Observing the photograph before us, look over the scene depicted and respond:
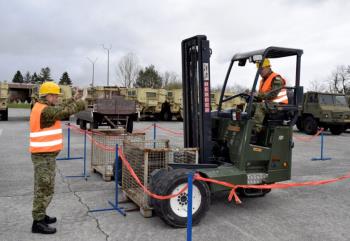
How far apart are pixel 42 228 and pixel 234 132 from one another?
3.15 meters

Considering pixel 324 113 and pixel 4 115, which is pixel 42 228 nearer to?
pixel 324 113

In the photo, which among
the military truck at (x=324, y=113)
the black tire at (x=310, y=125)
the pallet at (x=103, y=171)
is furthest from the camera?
the black tire at (x=310, y=125)

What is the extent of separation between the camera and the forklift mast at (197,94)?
6215 mm

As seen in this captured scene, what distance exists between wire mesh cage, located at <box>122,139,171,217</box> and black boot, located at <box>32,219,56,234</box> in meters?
1.30

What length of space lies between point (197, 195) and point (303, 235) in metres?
1.45

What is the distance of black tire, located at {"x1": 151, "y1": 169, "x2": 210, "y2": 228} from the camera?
17.5 feet

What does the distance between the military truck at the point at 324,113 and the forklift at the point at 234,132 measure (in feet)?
47.9

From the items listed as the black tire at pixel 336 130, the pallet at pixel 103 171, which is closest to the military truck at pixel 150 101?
the black tire at pixel 336 130

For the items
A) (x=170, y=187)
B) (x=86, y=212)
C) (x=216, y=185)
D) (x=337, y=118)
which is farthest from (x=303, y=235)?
(x=337, y=118)

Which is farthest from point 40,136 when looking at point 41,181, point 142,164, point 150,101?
point 150,101

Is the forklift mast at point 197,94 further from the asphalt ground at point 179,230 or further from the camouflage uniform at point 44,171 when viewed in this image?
the camouflage uniform at point 44,171

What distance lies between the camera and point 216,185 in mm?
5844

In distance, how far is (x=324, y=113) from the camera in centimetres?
2075

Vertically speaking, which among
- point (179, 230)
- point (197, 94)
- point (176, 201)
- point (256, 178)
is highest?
point (197, 94)
